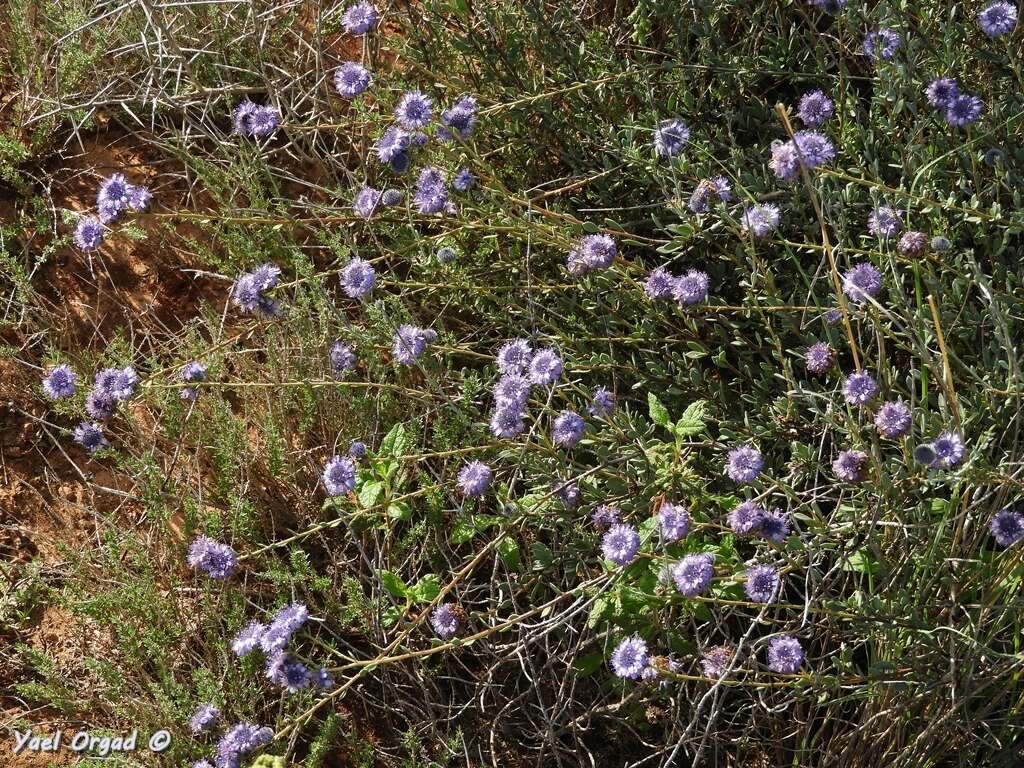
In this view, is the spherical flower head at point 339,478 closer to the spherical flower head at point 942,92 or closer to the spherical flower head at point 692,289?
the spherical flower head at point 692,289

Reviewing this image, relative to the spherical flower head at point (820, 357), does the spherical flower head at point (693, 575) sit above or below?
below

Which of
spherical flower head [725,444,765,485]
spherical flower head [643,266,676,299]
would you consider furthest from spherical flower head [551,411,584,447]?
spherical flower head [643,266,676,299]

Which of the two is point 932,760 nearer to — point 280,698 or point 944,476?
point 944,476

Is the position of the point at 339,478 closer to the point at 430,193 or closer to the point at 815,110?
the point at 430,193

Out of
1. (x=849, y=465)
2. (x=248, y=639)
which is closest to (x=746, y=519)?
(x=849, y=465)

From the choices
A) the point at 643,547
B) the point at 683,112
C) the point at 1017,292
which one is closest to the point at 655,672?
the point at 643,547

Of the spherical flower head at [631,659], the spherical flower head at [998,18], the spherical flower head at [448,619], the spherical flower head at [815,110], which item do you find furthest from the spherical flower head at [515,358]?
the spherical flower head at [998,18]
